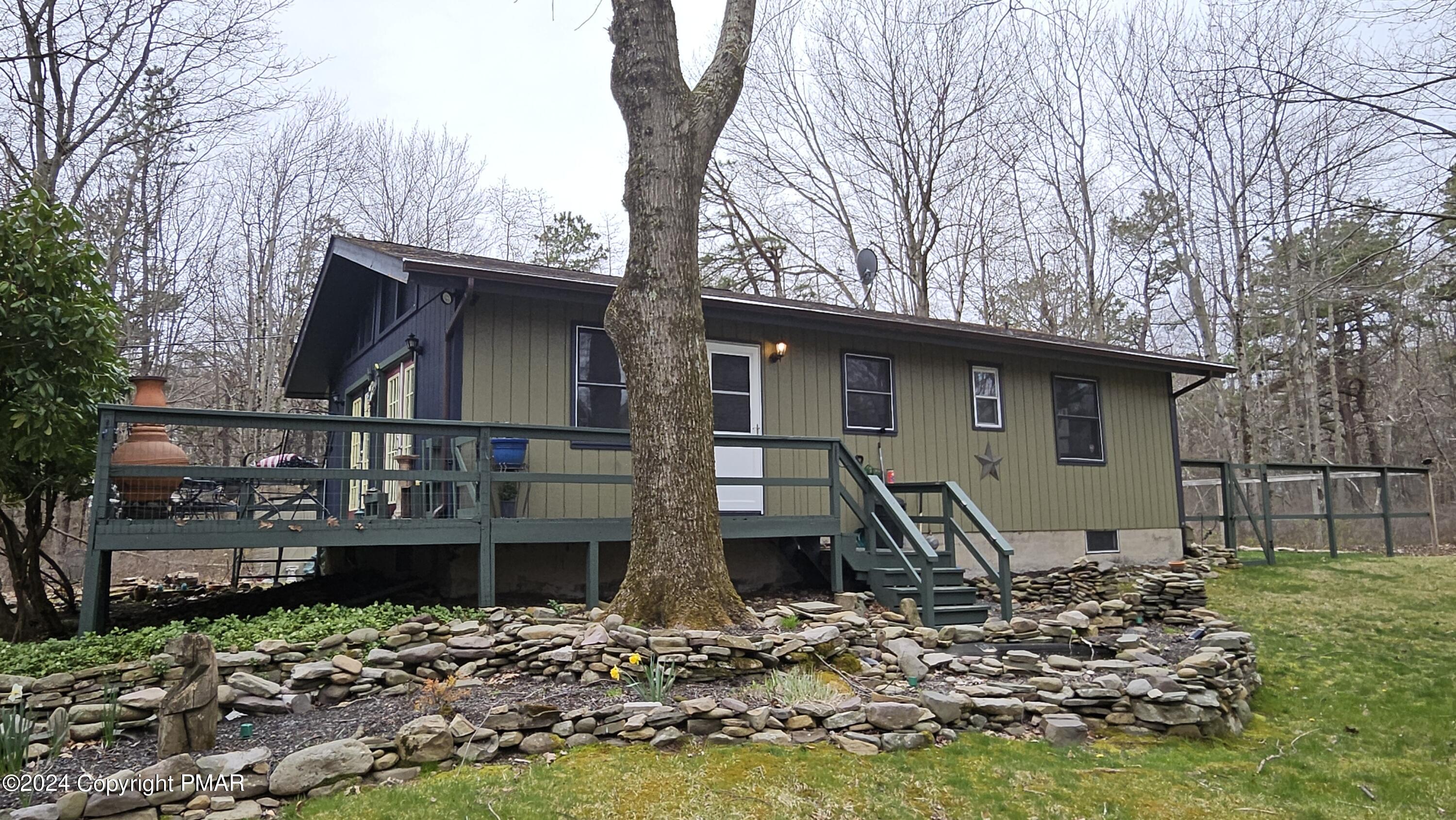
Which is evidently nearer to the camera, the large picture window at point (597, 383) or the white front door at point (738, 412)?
the large picture window at point (597, 383)

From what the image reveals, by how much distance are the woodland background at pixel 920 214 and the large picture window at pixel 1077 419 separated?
552 cm

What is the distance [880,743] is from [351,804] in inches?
92.4

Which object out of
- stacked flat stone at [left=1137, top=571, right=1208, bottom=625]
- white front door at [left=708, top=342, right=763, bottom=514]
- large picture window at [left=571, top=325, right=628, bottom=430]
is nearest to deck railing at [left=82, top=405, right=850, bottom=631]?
white front door at [left=708, top=342, right=763, bottom=514]

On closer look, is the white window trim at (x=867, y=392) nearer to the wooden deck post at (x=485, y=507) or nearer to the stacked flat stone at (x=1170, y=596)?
the stacked flat stone at (x=1170, y=596)

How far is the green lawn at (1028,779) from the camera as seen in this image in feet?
11.4

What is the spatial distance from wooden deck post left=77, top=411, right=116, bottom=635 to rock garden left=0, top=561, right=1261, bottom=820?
3.09 ft

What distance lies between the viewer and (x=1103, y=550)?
11508mm

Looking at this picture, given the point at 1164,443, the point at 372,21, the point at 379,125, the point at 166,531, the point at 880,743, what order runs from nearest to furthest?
the point at 880,743, the point at 166,531, the point at 1164,443, the point at 372,21, the point at 379,125

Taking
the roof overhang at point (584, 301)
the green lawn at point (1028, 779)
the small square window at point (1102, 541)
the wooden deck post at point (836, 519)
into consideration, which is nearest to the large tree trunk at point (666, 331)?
the roof overhang at point (584, 301)

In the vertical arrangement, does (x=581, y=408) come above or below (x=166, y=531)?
above

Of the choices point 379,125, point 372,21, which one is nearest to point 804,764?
point 372,21

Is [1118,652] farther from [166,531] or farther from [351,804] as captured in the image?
[166,531]

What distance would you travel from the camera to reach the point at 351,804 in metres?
3.41

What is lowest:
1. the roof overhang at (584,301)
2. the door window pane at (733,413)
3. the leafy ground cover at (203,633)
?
the leafy ground cover at (203,633)
